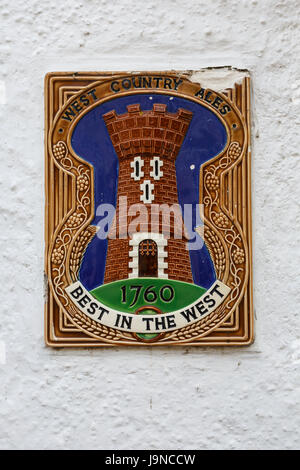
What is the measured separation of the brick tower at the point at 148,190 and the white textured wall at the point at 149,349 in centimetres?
26

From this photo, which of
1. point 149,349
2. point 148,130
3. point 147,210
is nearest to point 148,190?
point 147,210

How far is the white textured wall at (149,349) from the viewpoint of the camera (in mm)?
→ 2812

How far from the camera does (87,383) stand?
2.84m

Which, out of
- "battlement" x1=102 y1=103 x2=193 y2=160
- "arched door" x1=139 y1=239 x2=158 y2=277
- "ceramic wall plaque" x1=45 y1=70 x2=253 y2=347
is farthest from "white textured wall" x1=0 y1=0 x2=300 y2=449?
"arched door" x1=139 y1=239 x2=158 y2=277

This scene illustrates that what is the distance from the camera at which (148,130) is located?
9.68 feet

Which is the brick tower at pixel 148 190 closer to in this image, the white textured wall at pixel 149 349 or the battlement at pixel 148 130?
the battlement at pixel 148 130

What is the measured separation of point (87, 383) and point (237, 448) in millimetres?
700

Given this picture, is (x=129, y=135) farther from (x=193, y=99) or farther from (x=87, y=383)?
(x=87, y=383)

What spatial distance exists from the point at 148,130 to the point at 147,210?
363 mm

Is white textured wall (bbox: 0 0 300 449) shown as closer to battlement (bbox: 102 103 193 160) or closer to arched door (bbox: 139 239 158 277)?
battlement (bbox: 102 103 193 160)

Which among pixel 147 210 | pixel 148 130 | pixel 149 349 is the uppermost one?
pixel 148 130

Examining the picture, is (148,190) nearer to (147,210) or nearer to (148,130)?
(147,210)

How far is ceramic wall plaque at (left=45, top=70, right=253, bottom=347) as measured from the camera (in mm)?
2855
